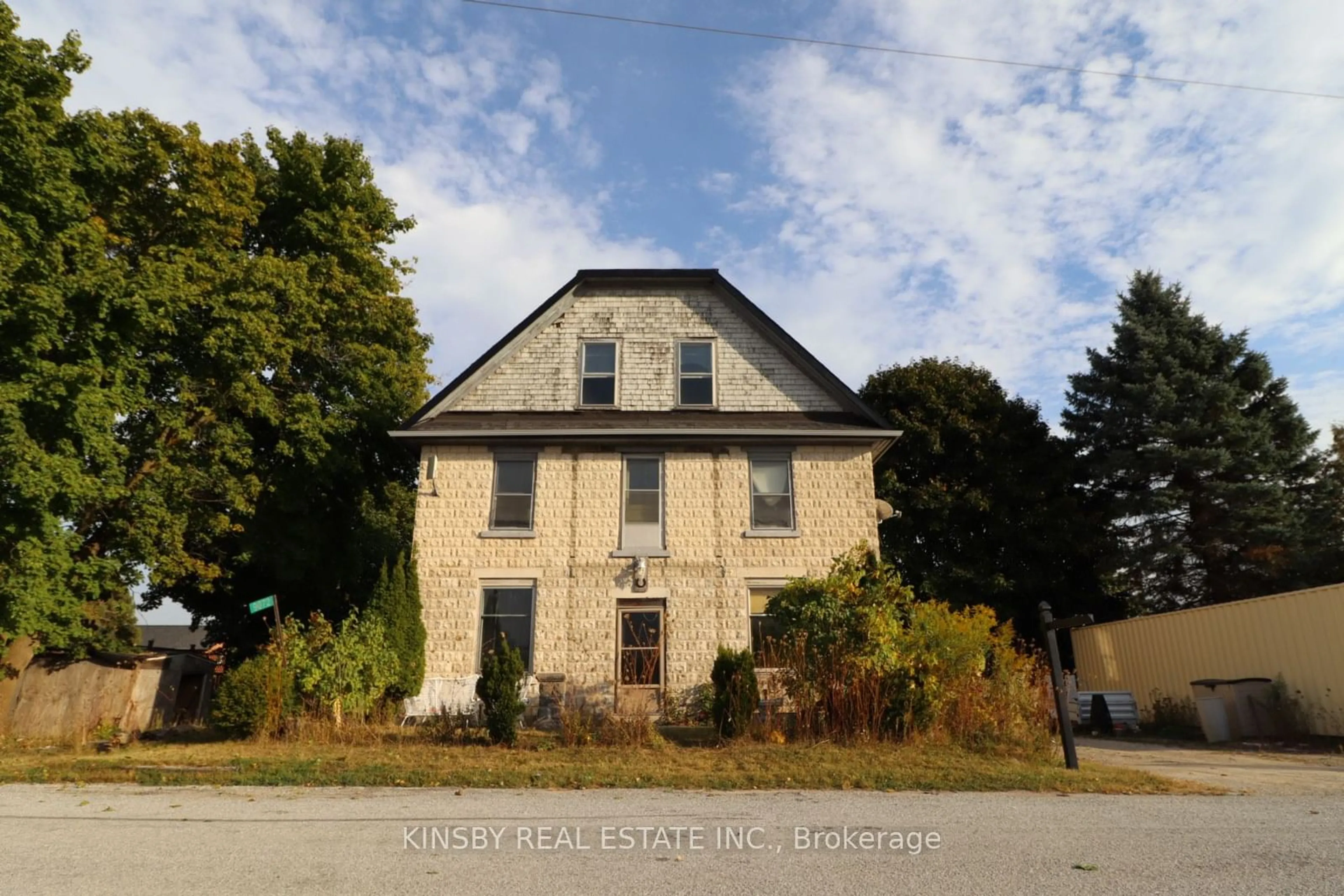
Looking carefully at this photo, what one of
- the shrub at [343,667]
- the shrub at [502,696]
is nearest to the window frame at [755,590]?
the shrub at [502,696]

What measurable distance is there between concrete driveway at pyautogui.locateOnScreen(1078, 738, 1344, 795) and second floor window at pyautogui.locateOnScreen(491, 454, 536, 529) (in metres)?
10.5

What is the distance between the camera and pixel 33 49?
14172 mm

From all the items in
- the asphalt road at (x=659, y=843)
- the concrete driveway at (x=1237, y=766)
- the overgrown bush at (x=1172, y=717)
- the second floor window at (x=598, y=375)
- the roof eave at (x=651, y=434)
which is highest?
the second floor window at (x=598, y=375)

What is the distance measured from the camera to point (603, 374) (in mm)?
17812

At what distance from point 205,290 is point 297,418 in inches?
119

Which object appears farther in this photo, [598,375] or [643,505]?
[598,375]

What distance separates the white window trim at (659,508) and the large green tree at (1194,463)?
16.3m

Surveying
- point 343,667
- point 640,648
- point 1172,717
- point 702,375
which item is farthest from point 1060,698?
point 343,667

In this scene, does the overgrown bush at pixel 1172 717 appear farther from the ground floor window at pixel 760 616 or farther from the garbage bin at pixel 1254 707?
the ground floor window at pixel 760 616

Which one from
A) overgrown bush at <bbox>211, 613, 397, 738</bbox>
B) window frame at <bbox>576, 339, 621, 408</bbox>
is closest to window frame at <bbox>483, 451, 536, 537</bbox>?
A: window frame at <bbox>576, 339, 621, 408</bbox>

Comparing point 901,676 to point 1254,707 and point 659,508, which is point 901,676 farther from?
point 1254,707

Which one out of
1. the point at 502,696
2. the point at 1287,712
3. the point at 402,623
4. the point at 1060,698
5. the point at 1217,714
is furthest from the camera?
the point at 402,623

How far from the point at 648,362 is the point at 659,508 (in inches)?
136

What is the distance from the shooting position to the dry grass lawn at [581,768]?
28.6ft
